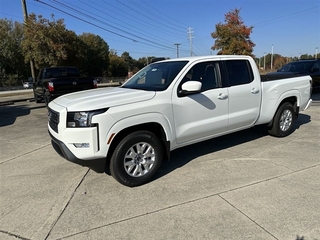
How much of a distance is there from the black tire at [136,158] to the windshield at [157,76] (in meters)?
0.83

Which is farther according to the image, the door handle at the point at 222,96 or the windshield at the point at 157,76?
the door handle at the point at 222,96

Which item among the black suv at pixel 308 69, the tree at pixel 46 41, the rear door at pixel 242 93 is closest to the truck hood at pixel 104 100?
the rear door at pixel 242 93

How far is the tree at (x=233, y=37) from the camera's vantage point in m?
34.8

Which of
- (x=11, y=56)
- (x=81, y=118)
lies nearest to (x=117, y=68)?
(x=11, y=56)

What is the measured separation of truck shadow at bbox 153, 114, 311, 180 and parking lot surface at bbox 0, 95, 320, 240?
19mm

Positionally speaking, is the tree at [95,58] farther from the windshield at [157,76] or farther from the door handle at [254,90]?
the door handle at [254,90]

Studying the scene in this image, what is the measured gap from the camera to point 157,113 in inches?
142

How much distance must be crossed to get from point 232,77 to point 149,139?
2034mm

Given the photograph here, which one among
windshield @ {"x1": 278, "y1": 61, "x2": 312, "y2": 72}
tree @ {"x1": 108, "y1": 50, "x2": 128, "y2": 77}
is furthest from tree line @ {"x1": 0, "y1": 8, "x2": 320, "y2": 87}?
windshield @ {"x1": 278, "y1": 61, "x2": 312, "y2": 72}

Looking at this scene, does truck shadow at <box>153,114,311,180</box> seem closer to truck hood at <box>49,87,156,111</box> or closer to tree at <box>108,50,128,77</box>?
truck hood at <box>49,87,156,111</box>

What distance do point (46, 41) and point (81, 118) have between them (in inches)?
971

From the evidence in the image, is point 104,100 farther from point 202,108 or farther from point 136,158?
point 202,108

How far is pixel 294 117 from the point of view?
5781mm

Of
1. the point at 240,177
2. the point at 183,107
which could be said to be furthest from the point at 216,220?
the point at 183,107
